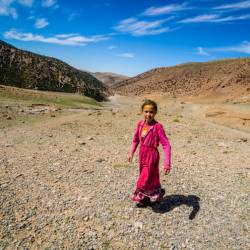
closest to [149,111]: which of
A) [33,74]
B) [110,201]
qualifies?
[110,201]

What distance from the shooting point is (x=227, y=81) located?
207 ft

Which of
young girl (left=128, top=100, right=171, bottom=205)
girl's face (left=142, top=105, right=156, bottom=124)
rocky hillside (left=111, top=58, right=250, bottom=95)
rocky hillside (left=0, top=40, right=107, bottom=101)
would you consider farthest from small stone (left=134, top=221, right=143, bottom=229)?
rocky hillside (left=111, top=58, right=250, bottom=95)

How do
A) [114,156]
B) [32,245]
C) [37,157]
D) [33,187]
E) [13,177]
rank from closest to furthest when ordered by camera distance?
[32,245], [33,187], [13,177], [37,157], [114,156]

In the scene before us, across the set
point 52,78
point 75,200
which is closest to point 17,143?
point 75,200

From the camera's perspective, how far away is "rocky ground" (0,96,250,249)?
18.5 ft

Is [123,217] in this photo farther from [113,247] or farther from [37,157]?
[37,157]

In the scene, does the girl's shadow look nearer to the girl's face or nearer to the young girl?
the young girl

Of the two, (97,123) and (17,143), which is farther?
(97,123)

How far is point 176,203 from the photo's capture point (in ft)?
23.5

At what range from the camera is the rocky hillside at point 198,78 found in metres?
63.2

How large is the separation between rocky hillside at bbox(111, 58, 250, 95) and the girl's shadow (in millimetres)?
49643

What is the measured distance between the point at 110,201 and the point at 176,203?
1.50 meters

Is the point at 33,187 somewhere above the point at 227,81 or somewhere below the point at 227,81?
below

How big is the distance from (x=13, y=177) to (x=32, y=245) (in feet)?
11.1
